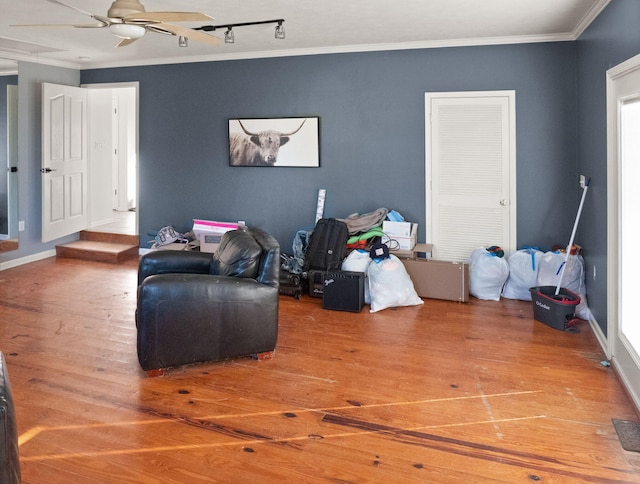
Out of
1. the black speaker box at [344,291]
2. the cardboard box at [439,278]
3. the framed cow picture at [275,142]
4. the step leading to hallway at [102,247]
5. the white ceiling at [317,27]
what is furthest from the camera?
the step leading to hallway at [102,247]

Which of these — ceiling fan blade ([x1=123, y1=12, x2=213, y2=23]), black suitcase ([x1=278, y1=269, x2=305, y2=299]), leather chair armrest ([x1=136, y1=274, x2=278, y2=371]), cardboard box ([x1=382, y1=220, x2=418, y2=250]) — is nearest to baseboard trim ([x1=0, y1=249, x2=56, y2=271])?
black suitcase ([x1=278, y1=269, x2=305, y2=299])

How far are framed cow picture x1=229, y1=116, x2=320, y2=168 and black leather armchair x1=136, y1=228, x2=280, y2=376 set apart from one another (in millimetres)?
2550

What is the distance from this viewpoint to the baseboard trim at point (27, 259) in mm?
6030

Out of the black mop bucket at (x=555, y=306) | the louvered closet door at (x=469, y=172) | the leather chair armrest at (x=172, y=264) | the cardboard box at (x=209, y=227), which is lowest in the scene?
the black mop bucket at (x=555, y=306)

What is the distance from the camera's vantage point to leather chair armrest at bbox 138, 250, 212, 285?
378 centimetres

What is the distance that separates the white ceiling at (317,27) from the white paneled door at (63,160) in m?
0.58

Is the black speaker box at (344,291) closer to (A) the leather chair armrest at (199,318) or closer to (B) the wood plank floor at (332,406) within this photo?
(B) the wood plank floor at (332,406)

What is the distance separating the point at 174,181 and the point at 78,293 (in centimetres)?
204

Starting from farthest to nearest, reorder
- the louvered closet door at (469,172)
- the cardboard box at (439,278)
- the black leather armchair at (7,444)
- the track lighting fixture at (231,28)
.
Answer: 1. the louvered closet door at (469,172)
2. the cardboard box at (439,278)
3. the track lighting fixture at (231,28)
4. the black leather armchair at (7,444)

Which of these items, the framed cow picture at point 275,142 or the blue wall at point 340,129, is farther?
the framed cow picture at point 275,142

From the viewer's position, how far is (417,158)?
5422mm

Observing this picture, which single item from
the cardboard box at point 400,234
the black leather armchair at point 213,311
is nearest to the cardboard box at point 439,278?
the cardboard box at point 400,234

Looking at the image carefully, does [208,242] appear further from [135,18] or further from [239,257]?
[135,18]

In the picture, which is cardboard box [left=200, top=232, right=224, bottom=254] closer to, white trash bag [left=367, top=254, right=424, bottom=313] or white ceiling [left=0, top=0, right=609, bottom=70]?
white trash bag [left=367, top=254, right=424, bottom=313]
